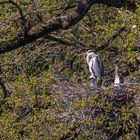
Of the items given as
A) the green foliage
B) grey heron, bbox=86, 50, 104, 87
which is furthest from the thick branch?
grey heron, bbox=86, 50, 104, 87

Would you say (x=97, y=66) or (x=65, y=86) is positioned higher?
(x=65, y=86)

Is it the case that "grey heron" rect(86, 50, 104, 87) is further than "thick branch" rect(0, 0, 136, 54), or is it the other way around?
"grey heron" rect(86, 50, 104, 87)

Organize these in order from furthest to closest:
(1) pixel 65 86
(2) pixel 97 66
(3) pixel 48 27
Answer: (2) pixel 97 66
(1) pixel 65 86
(3) pixel 48 27

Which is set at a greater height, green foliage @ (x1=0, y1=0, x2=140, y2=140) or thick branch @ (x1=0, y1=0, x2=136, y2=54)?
thick branch @ (x1=0, y1=0, x2=136, y2=54)

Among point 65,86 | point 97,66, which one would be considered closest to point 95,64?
point 97,66

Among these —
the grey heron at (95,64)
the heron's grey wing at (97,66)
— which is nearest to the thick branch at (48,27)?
the grey heron at (95,64)

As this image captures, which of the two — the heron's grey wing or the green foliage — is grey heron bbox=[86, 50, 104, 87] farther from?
the green foliage

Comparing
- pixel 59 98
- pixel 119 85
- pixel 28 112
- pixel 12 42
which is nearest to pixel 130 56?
pixel 119 85

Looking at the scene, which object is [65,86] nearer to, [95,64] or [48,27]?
[48,27]

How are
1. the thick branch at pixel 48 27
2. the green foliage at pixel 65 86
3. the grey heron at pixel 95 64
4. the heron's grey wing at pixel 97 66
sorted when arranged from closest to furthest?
the thick branch at pixel 48 27
the green foliage at pixel 65 86
the grey heron at pixel 95 64
the heron's grey wing at pixel 97 66

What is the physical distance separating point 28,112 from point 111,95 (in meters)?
2.36

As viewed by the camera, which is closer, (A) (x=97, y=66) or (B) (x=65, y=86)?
(B) (x=65, y=86)

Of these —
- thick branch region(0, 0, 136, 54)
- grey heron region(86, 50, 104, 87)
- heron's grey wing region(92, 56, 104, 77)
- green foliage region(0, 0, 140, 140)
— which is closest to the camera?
thick branch region(0, 0, 136, 54)

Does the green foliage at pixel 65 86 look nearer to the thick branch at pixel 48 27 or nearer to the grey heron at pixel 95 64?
the grey heron at pixel 95 64
